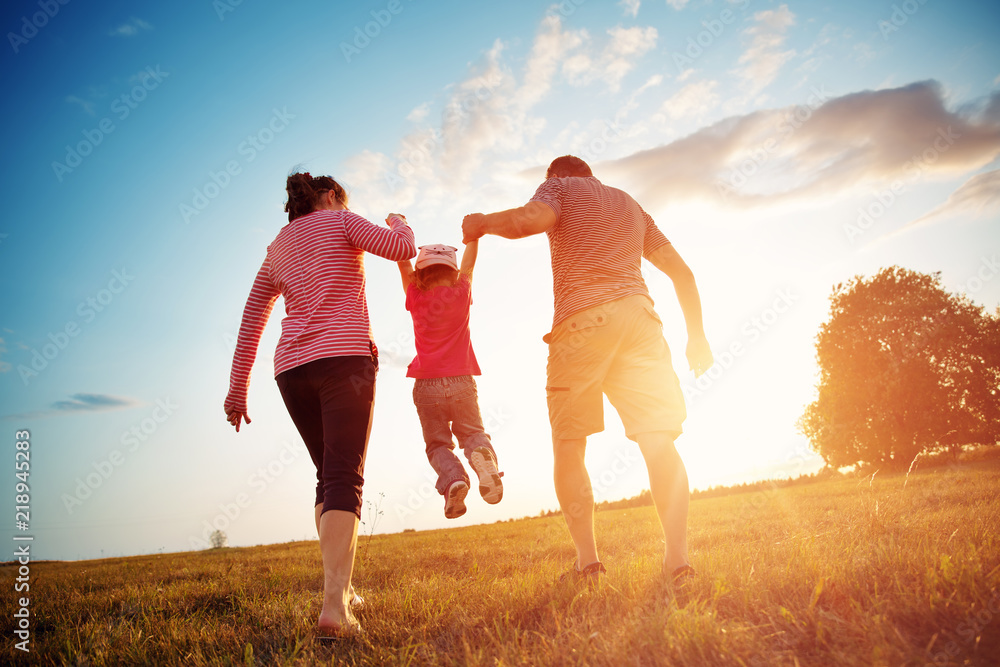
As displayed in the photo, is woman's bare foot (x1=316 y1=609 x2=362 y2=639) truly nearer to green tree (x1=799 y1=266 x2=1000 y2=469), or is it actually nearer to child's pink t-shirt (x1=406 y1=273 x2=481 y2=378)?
child's pink t-shirt (x1=406 y1=273 x2=481 y2=378)

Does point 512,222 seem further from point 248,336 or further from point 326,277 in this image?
point 248,336

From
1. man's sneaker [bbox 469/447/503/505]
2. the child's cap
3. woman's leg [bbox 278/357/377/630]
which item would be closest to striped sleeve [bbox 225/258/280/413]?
woman's leg [bbox 278/357/377/630]

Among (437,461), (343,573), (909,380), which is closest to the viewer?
(343,573)

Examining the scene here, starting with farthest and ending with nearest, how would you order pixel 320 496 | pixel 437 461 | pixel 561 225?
pixel 437 461
pixel 561 225
pixel 320 496

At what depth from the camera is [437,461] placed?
4.52 meters

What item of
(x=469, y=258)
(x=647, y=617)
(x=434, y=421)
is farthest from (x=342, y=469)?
(x=469, y=258)

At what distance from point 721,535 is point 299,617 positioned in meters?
5.09

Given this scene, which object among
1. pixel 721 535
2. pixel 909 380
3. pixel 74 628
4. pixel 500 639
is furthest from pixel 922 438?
pixel 74 628

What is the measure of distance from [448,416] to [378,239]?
6.19 ft

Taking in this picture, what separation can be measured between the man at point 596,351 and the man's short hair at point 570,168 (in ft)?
1.06

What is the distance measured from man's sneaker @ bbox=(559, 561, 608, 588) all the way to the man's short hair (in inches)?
117

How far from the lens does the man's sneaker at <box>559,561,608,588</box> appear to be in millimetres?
3229

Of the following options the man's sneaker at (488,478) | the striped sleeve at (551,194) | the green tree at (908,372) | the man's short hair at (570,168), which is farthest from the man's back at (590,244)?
the green tree at (908,372)

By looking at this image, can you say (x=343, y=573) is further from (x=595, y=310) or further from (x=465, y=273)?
(x=465, y=273)
